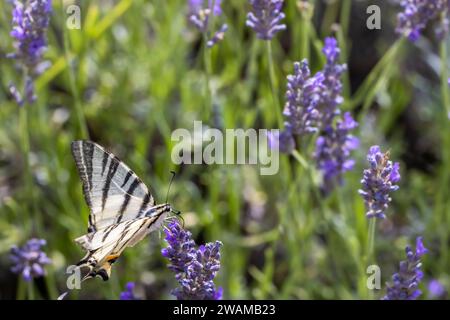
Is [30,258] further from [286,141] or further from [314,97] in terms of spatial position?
[314,97]

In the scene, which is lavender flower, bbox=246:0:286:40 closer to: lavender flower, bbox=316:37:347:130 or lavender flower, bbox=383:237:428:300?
lavender flower, bbox=316:37:347:130

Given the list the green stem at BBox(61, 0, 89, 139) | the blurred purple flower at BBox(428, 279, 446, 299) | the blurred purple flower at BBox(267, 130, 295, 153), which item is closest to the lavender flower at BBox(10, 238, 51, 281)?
the green stem at BBox(61, 0, 89, 139)

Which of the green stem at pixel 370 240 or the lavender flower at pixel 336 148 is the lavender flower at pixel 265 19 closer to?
the lavender flower at pixel 336 148

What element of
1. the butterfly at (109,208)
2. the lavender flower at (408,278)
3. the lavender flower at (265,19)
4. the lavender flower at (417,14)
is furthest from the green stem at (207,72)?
the lavender flower at (408,278)

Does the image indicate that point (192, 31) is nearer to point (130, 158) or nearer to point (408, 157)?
point (130, 158)

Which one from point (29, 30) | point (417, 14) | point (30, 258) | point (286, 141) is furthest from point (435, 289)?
point (29, 30)
